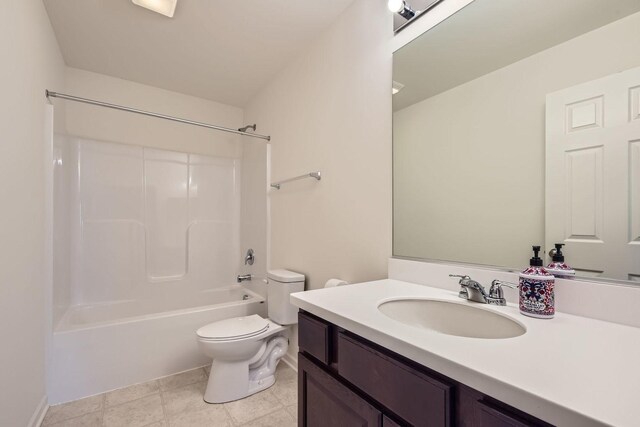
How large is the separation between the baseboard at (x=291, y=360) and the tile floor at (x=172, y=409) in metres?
0.19

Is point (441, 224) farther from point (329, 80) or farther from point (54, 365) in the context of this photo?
point (54, 365)

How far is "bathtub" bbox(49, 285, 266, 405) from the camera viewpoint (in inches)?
69.8

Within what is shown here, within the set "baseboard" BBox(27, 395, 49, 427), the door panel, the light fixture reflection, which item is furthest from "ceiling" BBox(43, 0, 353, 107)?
"baseboard" BBox(27, 395, 49, 427)

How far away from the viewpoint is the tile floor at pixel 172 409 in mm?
1572

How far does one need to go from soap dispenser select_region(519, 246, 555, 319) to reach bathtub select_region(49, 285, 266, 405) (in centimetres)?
209

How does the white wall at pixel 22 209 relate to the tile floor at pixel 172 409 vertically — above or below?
above

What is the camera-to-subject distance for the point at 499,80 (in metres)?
1.08

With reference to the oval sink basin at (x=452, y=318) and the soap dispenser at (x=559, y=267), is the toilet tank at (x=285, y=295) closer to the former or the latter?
the oval sink basin at (x=452, y=318)

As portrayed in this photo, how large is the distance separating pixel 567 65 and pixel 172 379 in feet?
8.83

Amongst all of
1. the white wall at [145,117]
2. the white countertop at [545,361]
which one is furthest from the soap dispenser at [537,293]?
the white wall at [145,117]

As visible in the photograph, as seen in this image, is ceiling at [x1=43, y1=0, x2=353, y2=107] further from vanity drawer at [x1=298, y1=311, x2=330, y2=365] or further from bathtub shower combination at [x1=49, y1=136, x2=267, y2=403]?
vanity drawer at [x1=298, y1=311, x2=330, y2=365]

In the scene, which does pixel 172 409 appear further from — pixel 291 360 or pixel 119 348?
pixel 291 360

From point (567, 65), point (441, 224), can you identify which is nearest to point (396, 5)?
point (567, 65)

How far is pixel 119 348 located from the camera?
1908mm
